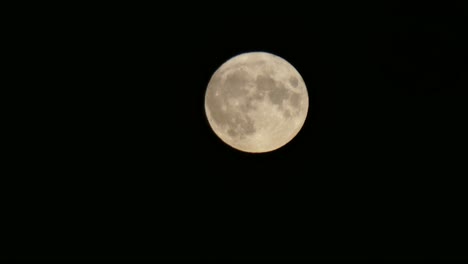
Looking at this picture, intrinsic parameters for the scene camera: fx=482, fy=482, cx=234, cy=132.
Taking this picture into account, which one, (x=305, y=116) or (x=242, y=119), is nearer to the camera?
(x=242, y=119)

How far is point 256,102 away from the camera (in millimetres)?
5172

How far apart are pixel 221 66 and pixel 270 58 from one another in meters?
0.57

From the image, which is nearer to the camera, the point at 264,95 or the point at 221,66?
the point at 264,95

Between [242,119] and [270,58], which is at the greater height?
[270,58]

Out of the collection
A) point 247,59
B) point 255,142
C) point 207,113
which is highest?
point 247,59

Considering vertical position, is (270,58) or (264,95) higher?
(270,58)

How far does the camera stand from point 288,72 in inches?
215

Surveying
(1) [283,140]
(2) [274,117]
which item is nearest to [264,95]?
(2) [274,117]

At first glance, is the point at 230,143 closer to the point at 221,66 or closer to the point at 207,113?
the point at 207,113

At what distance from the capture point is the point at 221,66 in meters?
5.54

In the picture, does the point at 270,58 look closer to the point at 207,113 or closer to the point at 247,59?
the point at 247,59

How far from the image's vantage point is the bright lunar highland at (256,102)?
17.1ft

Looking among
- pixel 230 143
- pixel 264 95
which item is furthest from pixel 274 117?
pixel 230 143

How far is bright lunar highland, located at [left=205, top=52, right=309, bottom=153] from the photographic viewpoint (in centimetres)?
521
